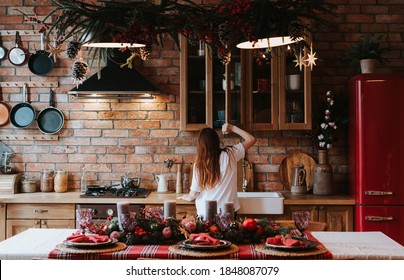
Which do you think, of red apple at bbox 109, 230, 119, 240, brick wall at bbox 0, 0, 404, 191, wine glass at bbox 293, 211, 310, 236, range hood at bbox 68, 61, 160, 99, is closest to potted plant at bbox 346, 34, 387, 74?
brick wall at bbox 0, 0, 404, 191

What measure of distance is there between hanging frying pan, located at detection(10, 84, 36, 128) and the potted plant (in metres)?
2.96

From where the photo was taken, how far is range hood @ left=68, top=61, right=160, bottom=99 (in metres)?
4.95

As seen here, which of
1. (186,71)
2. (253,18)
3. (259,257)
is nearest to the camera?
(253,18)

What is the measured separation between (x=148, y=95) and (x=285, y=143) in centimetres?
133

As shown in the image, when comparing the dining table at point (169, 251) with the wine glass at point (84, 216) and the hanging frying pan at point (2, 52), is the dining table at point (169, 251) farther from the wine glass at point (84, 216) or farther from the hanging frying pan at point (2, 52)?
the hanging frying pan at point (2, 52)

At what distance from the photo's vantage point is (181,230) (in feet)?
10.1

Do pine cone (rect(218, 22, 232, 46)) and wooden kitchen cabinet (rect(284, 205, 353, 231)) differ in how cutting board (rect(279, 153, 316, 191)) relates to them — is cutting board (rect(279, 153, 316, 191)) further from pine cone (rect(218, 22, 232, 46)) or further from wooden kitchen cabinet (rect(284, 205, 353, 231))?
pine cone (rect(218, 22, 232, 46))

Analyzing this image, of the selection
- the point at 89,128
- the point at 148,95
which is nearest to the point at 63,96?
the point at 89,128

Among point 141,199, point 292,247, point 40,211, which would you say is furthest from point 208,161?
point 40,211

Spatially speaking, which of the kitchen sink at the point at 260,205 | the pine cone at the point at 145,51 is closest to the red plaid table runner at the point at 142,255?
the pine cone at the point at 145,51

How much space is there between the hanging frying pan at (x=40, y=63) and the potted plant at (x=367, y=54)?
9.01 feet

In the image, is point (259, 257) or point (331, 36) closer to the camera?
point (259, 257)

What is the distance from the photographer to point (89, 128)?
5430 mm

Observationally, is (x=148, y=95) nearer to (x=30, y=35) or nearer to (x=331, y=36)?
(x=30, y=35)
